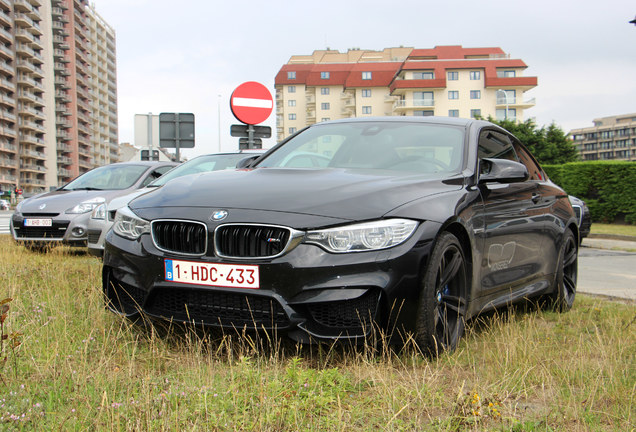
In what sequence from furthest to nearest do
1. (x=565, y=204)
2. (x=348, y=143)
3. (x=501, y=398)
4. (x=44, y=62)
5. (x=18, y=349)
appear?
(x=44, y=62) → (x=565, y=204) → (x=348, y=143) → (x=18, y=349) → (x=501, y=398)

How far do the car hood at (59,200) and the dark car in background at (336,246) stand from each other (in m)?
5.88

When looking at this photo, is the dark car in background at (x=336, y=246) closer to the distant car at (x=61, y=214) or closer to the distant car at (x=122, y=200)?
the distant car at (x=122, y=200)

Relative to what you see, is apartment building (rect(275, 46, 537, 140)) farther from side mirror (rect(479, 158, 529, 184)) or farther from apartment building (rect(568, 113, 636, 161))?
apartment building (rect(568, 113, 636, 161))

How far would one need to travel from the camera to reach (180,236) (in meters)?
3.38

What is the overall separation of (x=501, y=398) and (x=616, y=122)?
208630mm

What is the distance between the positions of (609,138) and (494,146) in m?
197

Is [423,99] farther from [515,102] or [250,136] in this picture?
[250,136]

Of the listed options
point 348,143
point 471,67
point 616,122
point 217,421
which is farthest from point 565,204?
point 616,122

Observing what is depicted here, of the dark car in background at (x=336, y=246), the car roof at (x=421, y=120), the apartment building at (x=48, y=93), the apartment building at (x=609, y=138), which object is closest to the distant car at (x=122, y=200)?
the car roof at (x=421, y=120)

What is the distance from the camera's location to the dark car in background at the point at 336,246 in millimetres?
3082

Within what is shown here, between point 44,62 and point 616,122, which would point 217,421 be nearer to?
point 44,62

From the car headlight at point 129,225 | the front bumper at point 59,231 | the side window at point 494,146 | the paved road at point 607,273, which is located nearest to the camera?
the car headlight at point 129,225

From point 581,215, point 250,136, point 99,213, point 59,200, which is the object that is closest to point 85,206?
point 59,200

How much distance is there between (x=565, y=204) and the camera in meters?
5.67
